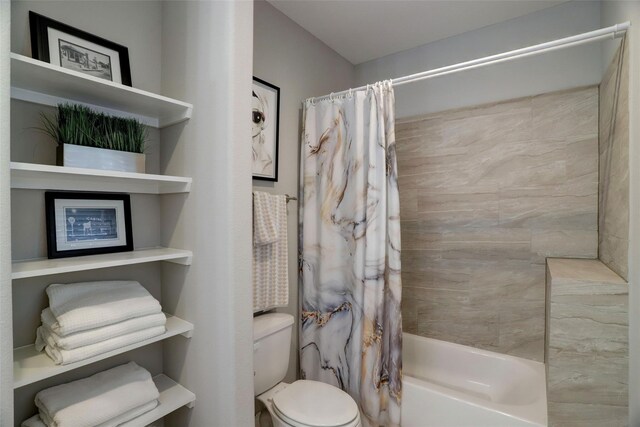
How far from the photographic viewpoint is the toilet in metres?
1.47

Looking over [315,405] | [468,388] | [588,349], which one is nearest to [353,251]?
[315,405]

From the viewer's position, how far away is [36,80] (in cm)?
108

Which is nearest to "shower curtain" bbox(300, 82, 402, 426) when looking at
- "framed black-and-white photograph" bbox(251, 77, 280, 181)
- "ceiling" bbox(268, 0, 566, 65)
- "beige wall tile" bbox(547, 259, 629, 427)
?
"framed black-and-white photograph" bbox(251, 77, 280, 181)

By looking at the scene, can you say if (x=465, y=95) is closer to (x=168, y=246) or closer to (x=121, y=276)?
(x=168, y=246)

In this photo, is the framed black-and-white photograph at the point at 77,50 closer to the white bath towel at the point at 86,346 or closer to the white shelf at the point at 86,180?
the white shelf at the point at 86,180

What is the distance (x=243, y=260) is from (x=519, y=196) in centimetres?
184

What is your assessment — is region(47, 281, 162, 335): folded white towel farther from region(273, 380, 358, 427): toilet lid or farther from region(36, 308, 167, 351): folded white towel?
region(273, 380, 358, 427): toilet lid

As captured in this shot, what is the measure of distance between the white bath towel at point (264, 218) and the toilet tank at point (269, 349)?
→ 18.1 inches

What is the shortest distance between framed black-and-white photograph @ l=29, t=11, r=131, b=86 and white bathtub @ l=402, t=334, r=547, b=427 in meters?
2.15

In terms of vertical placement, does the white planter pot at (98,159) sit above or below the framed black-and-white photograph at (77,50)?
below

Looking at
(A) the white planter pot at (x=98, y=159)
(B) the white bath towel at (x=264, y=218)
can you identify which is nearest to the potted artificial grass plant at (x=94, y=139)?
(A) the white planter pot at (x=98, y=159)

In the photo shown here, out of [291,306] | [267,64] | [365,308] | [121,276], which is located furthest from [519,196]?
[121,276]

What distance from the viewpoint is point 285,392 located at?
66.3 inches

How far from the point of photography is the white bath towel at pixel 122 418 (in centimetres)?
109
